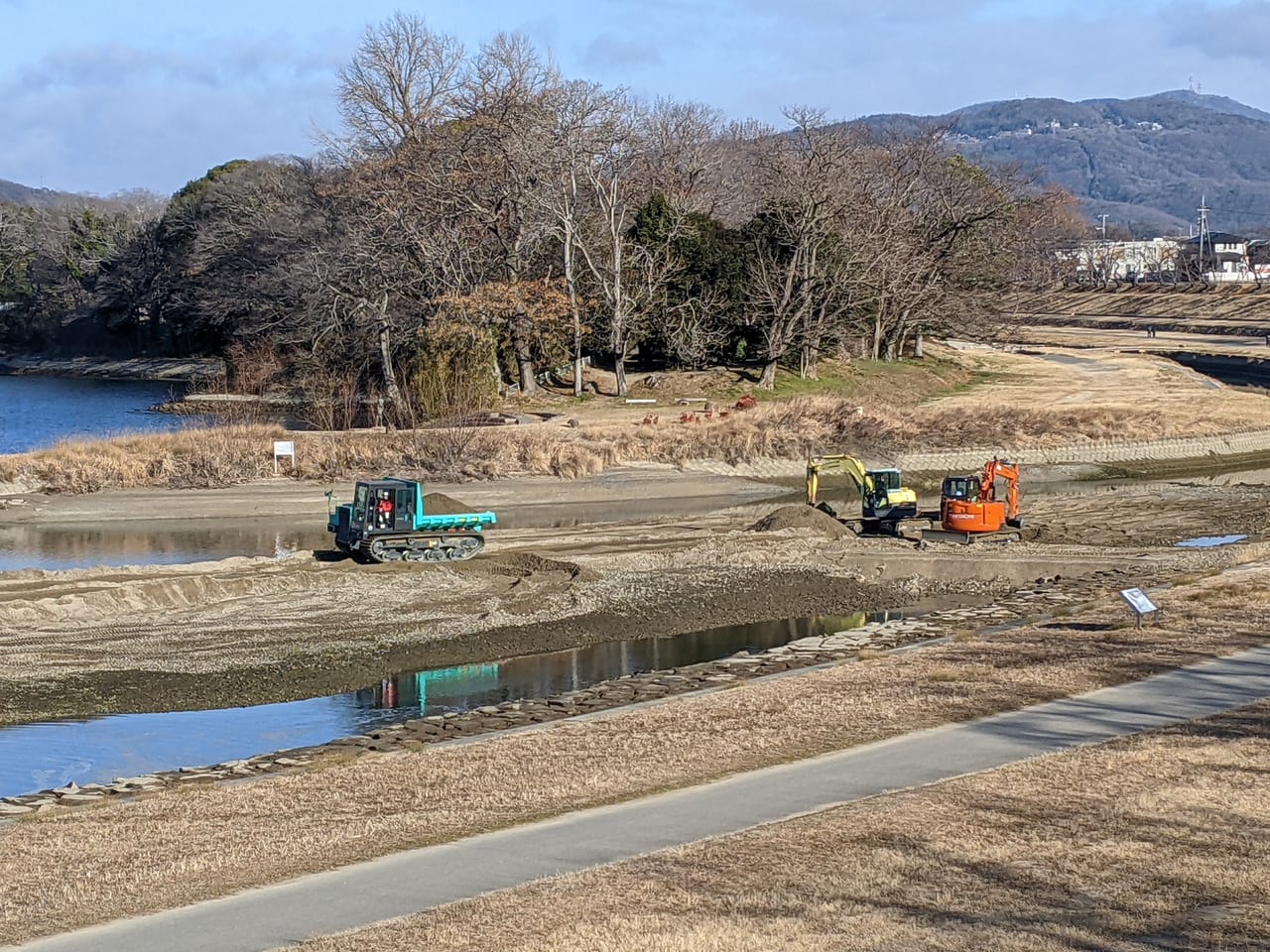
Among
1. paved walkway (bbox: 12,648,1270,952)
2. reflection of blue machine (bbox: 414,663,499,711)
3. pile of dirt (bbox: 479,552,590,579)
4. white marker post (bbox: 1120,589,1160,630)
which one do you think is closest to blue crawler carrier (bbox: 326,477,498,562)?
pile of dirt (bbox: 479,552,590,579)

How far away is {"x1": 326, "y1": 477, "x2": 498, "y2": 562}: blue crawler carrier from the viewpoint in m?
35.8

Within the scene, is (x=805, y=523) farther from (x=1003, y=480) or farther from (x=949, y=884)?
(x=949, y=884)

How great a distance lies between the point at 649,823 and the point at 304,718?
10.7m

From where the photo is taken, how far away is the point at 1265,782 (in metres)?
15.6

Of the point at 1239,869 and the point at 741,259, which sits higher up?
the point at 741,259

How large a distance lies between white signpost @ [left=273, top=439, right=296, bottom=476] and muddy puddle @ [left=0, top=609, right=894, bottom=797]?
23761 mm

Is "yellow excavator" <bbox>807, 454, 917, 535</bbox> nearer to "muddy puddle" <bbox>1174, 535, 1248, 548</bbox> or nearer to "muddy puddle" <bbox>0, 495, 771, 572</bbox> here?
"muddy puddle" <bbox>1174, 535, 1248, 548</bbox>

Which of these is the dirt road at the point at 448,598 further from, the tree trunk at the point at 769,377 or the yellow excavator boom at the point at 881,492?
the tree trunk at the point at 769,377

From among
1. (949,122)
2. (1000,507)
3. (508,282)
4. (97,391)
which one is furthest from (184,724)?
(97,391)

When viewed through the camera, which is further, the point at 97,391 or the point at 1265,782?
the point at 97,391

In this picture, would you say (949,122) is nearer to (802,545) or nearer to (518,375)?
(518,375)

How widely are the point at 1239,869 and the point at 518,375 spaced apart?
2392 inches

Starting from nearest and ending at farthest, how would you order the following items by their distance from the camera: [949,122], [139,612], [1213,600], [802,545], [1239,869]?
[1239,869] < [1213,600] < [139,612] < [802,545] < [949,122]

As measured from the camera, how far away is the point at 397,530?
36.0 metres
